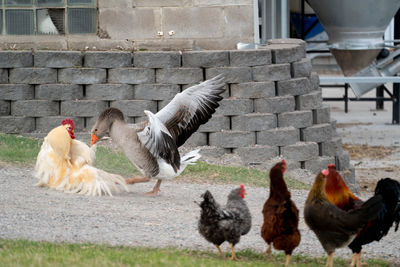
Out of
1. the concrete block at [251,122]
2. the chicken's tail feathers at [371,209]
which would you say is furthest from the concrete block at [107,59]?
the chicken's tail feathers at [371,209]

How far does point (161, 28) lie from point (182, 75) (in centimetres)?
123

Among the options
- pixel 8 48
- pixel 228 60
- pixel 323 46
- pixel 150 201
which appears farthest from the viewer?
pixel 323 46

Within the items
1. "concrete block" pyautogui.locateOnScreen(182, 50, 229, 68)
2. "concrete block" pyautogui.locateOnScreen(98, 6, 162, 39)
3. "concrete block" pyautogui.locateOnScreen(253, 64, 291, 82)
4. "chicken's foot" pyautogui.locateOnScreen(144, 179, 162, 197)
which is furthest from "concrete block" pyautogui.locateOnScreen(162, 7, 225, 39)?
"chicken's foot" pyautogui.locateOnScreen(144, 179, 162, 197)

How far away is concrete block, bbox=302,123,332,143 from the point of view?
40.5 ft

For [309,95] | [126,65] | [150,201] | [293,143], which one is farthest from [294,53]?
[150,201]

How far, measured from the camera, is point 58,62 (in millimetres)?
11781

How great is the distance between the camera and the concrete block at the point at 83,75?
1178 centimetres

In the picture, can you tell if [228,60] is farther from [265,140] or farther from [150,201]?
[150,201]

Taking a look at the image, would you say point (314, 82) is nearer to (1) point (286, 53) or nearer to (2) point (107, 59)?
(1) point (286, 53)

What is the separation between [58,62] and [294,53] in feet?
13.0

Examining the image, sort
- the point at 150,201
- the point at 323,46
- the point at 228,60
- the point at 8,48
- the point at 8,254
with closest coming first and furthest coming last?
1. the point at 8,254
2. the point at 150,201
3. the point at 228,60
4. the point at 8,48
5. the point at 323,46

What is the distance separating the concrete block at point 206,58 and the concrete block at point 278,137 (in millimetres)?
1338

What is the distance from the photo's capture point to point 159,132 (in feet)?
27.5

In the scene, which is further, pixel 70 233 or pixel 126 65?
pixel 126 65
